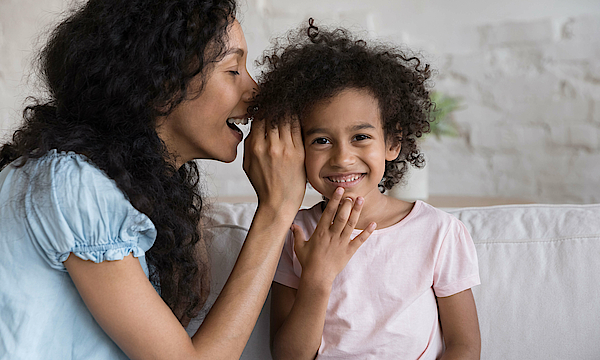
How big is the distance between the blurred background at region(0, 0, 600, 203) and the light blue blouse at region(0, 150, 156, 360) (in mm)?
1427

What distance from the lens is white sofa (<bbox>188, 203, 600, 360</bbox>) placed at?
116 centimetres

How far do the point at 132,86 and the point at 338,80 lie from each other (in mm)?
408

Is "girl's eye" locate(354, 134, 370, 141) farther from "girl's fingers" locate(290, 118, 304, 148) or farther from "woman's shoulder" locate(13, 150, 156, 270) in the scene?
"woman's shoulder" locate(13, 150, 156, 270)

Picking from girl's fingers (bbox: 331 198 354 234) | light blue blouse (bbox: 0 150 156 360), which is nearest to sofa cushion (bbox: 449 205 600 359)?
girl's fingers (bbox: 331 198 354 234)

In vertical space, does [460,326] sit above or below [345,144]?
below

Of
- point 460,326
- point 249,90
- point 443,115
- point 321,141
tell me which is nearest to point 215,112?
point 249,90

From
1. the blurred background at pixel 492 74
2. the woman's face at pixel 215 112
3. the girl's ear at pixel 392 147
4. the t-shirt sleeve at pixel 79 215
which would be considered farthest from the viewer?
the blurred background at pixel 492 74

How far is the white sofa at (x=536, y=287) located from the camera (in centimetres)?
116

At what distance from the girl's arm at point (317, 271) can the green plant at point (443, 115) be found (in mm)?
1147

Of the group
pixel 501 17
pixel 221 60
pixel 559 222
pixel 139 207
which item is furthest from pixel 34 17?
pixel 559 222

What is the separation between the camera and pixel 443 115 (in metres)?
2.23

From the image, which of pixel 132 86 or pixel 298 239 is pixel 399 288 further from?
pixel 132 86

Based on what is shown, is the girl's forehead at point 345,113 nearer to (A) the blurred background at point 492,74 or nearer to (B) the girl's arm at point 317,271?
(B) the girl's arm at point 317,271

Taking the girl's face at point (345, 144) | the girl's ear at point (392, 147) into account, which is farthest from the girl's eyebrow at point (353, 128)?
the girl's ear at point (392, 147)
